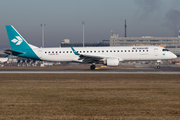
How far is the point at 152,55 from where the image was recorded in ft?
146

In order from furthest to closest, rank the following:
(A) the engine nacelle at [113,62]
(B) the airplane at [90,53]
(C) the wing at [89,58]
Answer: (B) the airplane at [90,53]
(C) the wing at [89,58]
(A) the engine nacelle at [113,62]

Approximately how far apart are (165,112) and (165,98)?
3.98 metres

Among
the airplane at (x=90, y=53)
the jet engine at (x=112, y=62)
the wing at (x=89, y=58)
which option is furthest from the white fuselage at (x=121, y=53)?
the jet engine at (x=112, y=62)

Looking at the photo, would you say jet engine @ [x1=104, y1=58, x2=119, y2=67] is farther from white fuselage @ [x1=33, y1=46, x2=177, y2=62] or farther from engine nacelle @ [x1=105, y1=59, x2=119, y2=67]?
white fuselage @ [x1=33, y1=46, x2=177, y2=62]

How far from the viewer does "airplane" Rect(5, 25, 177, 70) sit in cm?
4434

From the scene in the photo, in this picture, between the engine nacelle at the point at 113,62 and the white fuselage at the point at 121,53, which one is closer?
the engine nacelle at the point at 113,62

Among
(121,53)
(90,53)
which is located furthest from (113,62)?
(90,53)

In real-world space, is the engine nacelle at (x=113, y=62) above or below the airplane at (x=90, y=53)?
below

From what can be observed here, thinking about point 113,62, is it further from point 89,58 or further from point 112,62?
point 89,58

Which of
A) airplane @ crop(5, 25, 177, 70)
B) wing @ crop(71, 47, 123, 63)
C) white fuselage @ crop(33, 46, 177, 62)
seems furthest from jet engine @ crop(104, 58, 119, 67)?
white fuselage @ crop(33, 46, 177, 62)

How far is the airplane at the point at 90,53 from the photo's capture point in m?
44.3

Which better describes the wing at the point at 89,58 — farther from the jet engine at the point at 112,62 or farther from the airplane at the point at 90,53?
the jet engine at the point at 112,62

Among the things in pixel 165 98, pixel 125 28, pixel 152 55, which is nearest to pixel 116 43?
pixel 125 28

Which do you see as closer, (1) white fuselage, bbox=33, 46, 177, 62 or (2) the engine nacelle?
(2) the engine nacelle
